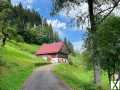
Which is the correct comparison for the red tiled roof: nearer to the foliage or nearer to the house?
the house

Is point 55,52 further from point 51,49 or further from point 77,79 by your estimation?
point 77,79

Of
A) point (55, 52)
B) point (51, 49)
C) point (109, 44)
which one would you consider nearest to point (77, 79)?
point (109, 44)

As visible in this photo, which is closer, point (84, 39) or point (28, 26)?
point (84, 39)

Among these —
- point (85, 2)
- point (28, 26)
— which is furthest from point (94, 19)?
point (28, 26)

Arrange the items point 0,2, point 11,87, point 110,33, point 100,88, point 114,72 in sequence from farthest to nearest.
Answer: point 0,2, point 11,87, point 100,88, point 114,72, point 110,33

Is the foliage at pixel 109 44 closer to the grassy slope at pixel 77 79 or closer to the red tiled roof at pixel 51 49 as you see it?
the grassy slope at pixel 77 79

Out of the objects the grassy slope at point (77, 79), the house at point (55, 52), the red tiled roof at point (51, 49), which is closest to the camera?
the grassy slope at point (77, 79)

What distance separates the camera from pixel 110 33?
2348cm

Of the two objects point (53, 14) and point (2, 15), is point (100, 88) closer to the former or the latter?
point (53, 14)

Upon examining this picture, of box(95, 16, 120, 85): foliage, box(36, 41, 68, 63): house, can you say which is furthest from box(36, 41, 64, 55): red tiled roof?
box(95, 16, 120, 85): foliage

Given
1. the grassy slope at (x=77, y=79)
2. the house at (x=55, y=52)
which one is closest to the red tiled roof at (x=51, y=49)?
the house at (x=55, y=52)

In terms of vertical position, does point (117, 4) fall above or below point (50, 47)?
above

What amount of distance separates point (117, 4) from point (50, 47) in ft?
346

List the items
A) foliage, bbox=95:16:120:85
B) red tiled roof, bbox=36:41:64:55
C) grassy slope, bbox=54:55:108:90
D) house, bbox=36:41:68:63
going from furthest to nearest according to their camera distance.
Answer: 1. red tiled roof, bbox=36:41:64:55
2. house, bbox=36:41:68:63
3. grassy slope, bbox=54:55:108:90
4. foliage, bbox=95:16:120:85
